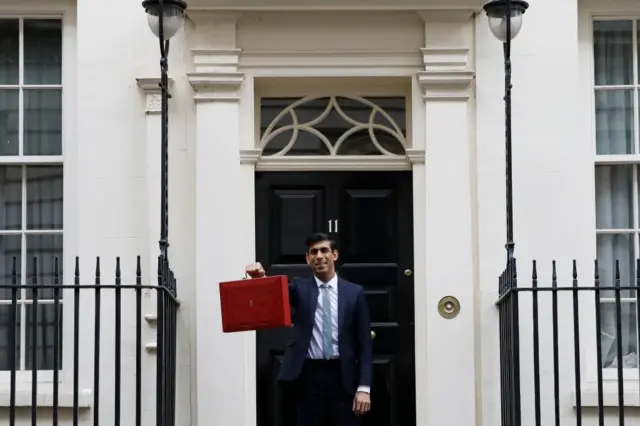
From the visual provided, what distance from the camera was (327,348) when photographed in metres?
9.10

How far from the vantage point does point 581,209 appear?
10.2 meters

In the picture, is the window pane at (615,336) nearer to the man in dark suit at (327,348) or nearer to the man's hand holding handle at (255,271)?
the man in dark suit at (327,348)

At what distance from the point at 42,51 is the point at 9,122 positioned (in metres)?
0.55

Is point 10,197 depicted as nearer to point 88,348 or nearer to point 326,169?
point 88,348

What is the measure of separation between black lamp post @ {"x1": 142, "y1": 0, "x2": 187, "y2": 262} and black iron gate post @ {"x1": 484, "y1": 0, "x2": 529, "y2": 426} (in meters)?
1.93

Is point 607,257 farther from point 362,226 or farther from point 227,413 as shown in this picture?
point 227,413

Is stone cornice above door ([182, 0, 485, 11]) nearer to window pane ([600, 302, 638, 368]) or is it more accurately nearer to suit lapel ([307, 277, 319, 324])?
suit lapel ([307, 277, 319, 324])

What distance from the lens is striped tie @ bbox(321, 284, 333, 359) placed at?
29.9 ft

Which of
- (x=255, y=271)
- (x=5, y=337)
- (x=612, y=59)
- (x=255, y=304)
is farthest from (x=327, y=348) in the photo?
(x=612, y=59)

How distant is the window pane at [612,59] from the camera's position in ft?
34.3

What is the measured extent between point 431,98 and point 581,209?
1277mm

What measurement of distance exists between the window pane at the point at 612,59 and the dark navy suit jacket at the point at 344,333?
8.41 feet

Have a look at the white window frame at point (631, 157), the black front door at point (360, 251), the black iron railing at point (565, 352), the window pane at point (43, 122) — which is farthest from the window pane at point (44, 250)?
the white window frame at point (631, 157)

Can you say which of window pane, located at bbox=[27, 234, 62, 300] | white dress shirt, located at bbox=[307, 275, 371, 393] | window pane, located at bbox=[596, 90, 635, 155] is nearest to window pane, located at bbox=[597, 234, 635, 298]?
window pane, located at bbox=[596, 90, 635, 155]
